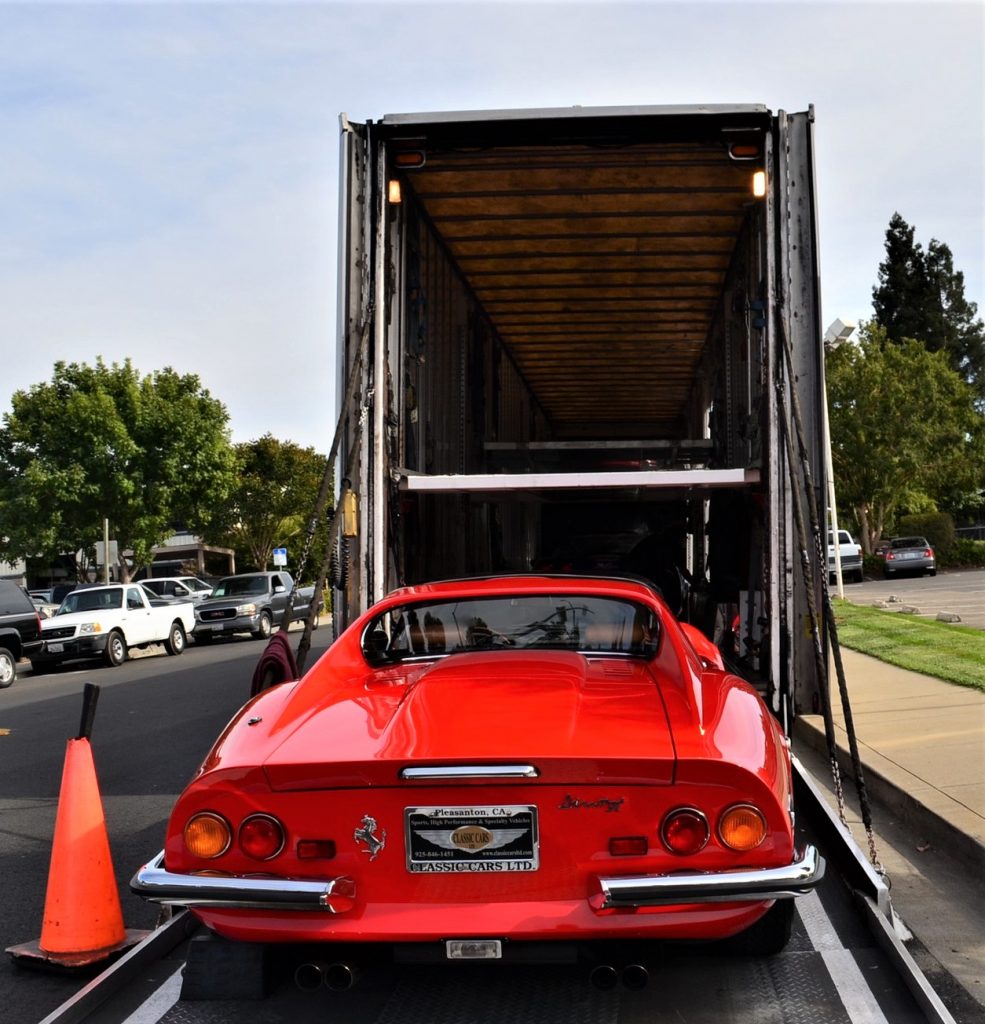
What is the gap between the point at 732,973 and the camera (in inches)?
157

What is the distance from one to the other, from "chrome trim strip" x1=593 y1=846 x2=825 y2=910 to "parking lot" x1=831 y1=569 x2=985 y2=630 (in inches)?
590

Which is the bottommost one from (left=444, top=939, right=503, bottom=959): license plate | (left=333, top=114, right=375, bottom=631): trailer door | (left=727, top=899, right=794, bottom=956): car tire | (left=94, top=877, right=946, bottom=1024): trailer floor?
(left=94, top=877, right=946, bottom=1024): trailer floor

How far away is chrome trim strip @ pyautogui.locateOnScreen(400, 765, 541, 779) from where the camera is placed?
10.9 feet

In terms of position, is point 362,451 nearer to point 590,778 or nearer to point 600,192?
point 600,192

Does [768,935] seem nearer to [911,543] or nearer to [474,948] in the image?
[474,948]

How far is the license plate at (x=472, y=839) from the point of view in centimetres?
335

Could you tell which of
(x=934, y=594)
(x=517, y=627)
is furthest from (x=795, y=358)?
(x=934, y=594)

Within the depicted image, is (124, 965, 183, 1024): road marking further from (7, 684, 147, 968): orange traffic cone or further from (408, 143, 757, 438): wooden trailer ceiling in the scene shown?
(408, 143, 757, 438): wooden trailer ceiling

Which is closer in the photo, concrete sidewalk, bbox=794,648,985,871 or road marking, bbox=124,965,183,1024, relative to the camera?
road marking, bbox=124,965,183,1024

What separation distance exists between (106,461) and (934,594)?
2611 cm


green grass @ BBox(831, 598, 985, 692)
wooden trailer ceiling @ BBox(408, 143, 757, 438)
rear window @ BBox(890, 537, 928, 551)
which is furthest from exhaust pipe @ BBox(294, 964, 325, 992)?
rear window @ BBox(890, 537, 928, 551)

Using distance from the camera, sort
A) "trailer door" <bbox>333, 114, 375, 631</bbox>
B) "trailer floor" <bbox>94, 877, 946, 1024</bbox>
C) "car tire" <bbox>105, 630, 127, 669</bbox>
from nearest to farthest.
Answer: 1. "trailer floor" <bbox>94, 877, 946, 1024</bbox>
2. "trailer door" <bbox>333, 114, 375, 631</bbox>
3. "car tire" <bbox>105, 630, 127, 669</bbox>

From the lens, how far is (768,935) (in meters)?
3.82

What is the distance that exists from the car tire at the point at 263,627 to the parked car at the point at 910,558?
2278 centimetres
